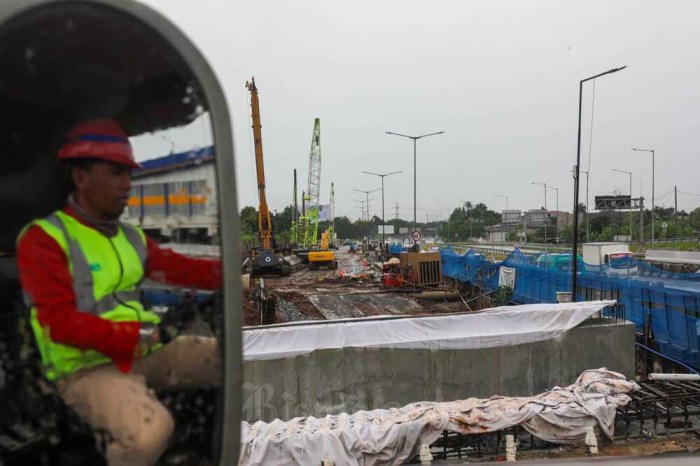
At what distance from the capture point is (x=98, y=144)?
4.68 ft

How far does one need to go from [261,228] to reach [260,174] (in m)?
4.04

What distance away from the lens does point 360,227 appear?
470 ft

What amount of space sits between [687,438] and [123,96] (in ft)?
27.7

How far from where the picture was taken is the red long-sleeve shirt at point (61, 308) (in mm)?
1277

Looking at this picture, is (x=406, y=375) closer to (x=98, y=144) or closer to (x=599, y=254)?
(x=98, y=144)

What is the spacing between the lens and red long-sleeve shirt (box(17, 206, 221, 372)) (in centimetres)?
128

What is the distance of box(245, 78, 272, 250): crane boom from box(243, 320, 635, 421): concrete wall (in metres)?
26.6

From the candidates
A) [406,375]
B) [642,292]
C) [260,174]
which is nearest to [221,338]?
[406,375]

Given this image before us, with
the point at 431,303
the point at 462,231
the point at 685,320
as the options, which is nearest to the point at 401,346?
the point at 685,320

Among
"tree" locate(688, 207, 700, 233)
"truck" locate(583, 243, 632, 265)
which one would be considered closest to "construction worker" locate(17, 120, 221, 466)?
"truck" locate(583, 243, 632, 265)

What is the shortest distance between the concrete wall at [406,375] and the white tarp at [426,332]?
4.9 inches

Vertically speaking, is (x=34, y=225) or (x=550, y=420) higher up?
(x=34, y=225)

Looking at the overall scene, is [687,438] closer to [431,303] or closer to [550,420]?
[550,420]

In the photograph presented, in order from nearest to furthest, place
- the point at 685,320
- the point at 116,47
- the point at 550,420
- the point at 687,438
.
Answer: the point at 116,47 → the point at 550,420 → the point at 687,438 → the point at 685,320
